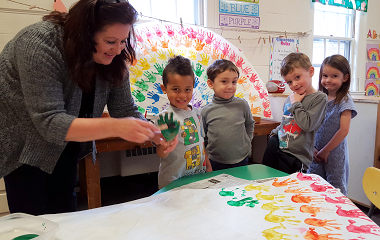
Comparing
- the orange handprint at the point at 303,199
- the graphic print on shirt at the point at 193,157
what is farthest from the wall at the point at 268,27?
the orange handprint at the point at 303,199

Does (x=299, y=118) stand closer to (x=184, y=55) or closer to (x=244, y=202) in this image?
(x=244, y=202)

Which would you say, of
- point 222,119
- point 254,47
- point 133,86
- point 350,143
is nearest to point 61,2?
point 133,86

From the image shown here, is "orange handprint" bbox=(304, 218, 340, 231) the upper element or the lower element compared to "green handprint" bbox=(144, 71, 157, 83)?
lower

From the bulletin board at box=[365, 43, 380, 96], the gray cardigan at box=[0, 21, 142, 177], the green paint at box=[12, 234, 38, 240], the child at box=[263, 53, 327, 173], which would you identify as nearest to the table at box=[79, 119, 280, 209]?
the gray cardigan at box=[0, 21, 142, 177]

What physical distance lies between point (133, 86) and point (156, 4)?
102 centimetres

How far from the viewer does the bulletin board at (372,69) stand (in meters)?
3.67

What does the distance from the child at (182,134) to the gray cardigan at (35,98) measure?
41 centimetres

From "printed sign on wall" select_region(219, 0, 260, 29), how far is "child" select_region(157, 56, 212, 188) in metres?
1.55

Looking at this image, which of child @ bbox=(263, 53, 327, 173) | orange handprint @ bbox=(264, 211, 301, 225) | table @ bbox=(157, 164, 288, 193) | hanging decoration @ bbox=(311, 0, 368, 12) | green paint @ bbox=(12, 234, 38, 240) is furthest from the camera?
hanging decoration @ bbox=(311, 0, 368, 12)

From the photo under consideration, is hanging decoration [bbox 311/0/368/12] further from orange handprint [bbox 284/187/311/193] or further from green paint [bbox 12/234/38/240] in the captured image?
green paint [bbox 12/234/38/240]

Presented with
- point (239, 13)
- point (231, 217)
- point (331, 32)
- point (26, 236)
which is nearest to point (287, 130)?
point (231, 217)

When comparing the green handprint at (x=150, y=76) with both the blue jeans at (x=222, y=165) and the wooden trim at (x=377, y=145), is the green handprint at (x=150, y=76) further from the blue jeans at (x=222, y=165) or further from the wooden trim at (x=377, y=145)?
the wooden trim at (x=377, y=145)

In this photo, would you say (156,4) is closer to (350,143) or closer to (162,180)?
(162,180)

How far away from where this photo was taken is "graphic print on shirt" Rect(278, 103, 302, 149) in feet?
4.71
